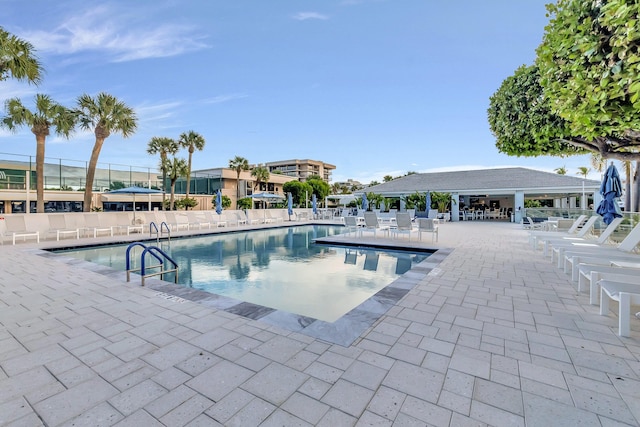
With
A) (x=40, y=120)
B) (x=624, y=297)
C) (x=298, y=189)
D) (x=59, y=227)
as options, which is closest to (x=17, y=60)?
(x=59, y=227)

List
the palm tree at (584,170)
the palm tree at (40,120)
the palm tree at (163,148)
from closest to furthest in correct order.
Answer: the palm tree at (40,120) < the palm tree at (163,148) < the palm tree at (584,170)

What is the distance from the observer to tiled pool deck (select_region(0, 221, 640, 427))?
179 centimetres

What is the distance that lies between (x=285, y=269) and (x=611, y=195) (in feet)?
27.9

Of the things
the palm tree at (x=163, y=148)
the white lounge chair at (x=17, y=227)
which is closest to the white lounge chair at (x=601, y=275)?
the white lounge chair at (x=17, y=227)

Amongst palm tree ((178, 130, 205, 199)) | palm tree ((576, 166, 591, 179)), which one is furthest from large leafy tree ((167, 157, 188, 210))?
palm tree ((576, 166, 591, 179))

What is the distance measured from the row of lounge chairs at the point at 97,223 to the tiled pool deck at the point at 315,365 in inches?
278

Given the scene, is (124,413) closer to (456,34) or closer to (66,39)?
(66,39)

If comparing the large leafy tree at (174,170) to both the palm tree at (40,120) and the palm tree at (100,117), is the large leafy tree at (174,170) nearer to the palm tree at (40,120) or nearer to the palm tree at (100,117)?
the palm tree at (100,117)

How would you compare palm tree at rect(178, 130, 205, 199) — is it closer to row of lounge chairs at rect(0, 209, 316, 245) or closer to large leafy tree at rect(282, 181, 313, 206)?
row of lounge chairs at rect(0, 209, 316, 245)

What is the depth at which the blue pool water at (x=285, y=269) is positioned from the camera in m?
4.80

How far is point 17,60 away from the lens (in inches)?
320

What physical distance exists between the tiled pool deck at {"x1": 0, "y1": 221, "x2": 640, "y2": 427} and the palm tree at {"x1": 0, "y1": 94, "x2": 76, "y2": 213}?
1448 cm

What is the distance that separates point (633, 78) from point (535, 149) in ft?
14.7

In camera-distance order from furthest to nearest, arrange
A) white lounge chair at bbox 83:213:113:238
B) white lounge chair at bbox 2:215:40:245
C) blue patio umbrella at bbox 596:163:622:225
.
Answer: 1. white lounge chair at bbox 83:213:113:238
2. white lounge chair at bbox 2:215:40:245
3. blue patio umbrella at bbox 596:163:622:225
